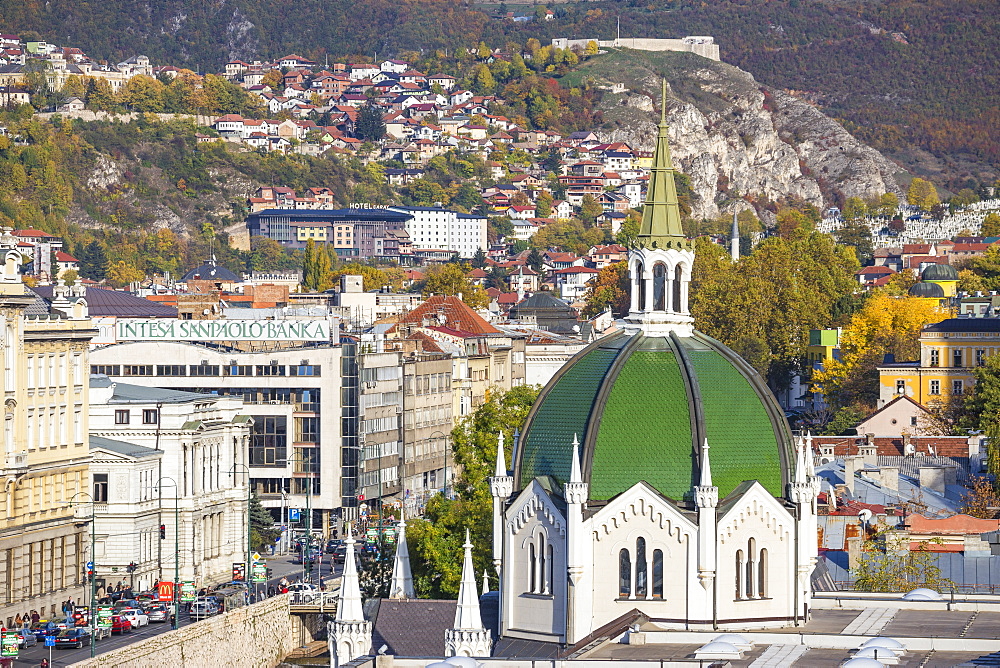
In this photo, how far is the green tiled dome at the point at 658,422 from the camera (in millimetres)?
66188

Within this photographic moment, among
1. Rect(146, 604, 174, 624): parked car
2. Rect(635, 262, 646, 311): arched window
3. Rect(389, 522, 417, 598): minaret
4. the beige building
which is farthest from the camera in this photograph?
the beige building

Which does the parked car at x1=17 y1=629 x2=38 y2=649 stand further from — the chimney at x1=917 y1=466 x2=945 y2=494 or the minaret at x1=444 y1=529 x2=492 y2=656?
the chimney at x1=917 y1=466 x2=945 y2=494

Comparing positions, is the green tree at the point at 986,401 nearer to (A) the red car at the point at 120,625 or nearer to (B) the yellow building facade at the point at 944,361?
(B) the yellow building facade at the point at 944,361

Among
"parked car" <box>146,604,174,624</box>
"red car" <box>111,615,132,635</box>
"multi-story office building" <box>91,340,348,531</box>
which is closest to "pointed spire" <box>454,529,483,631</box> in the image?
"red car" <box>111,615,132,635</box>

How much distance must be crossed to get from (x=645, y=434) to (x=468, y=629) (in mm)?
6525

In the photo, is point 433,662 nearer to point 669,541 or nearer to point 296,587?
point 669,541

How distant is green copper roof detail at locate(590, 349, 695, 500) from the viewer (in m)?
65.9

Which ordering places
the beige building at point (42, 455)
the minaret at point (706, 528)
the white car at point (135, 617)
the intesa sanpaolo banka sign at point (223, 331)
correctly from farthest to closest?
the intesa sanpaolo banka sign at point (223, 331)
the beige building at point (42, 455)
the white car at point (135, 617)
the minaret at point (706, 528)

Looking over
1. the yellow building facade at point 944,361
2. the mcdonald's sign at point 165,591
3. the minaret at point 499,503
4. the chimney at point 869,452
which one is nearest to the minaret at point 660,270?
the minaret at point 499,503

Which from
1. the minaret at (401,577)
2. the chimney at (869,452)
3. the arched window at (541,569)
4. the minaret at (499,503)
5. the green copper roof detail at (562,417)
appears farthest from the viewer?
the chimney at (869,452)

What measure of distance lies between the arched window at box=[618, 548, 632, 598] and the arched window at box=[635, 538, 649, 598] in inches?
6.4

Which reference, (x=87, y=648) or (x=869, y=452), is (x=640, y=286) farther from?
(x=869, y=452)

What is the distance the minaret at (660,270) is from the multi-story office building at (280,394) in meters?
72.6

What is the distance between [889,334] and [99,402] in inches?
3410
